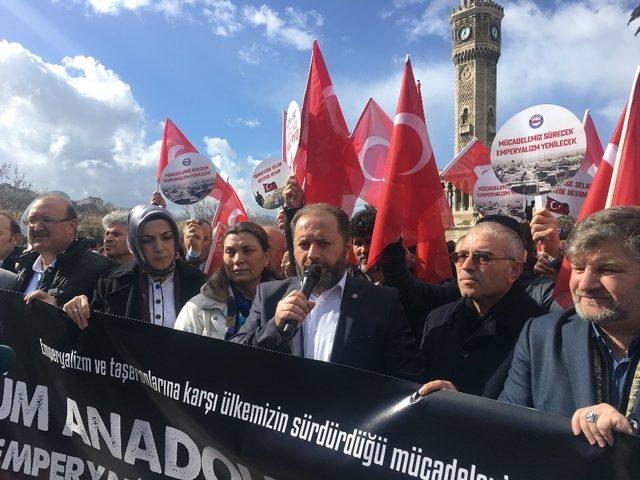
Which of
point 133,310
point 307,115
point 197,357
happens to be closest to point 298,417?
point 197,357

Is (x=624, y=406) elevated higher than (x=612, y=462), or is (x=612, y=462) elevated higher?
(x=624, y=406)

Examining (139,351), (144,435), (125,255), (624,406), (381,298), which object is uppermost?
(125,255)

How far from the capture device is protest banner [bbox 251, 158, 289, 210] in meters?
5.43

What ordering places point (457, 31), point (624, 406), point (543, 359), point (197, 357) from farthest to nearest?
1. point (457, 31)
2. point (197, 357)
3. point (543, 359)
4. point (624, 406)

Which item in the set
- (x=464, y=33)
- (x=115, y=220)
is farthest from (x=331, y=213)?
(x=464, y=33)

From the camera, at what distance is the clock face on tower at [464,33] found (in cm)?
6650

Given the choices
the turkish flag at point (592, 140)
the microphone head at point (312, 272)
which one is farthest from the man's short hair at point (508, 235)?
the turkish flag at point (592, 140)

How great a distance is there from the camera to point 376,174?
5449 mm

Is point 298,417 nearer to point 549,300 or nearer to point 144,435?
point 144,435

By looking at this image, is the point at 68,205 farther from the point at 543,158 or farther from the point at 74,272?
the point at 543,158

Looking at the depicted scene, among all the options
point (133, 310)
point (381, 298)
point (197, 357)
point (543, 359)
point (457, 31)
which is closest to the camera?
point (543, 359)

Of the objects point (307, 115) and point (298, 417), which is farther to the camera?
point (307, 115)

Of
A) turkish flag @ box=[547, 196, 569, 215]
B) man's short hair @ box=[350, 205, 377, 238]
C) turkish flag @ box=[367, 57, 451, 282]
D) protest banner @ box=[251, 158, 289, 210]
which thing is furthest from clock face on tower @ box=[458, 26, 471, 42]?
man's short hair @ box=[350, 205, 377, 238]

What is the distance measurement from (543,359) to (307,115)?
3108 millimetres
